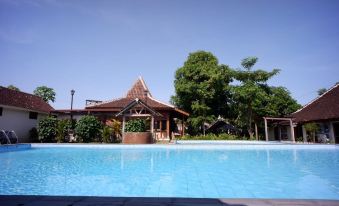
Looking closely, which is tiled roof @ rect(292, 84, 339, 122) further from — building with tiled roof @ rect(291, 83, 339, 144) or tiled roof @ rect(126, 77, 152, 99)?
tiled roof @ rect(126, 77, 152, 99)

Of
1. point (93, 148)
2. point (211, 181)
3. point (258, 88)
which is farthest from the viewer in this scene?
point (258, 88)

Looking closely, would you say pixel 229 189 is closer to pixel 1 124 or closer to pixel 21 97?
pixel 1 124

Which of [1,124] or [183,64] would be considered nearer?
[1,124]

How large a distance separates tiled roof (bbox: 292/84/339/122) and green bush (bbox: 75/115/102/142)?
63.0ft

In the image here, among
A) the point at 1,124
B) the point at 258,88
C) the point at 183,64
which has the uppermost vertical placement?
the point at 183,64

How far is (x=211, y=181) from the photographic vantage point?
6398mm

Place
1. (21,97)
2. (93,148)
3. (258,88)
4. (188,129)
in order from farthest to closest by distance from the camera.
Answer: (188,129) → (258,88) → (21,97) → (93,148)

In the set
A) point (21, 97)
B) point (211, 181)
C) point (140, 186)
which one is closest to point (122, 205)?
point (140, 186)

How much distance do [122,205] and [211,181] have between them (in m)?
3.93

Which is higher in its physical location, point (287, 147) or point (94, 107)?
point (94, 107)

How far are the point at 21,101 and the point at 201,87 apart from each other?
728 inches

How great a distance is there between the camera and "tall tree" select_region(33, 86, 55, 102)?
51188 mm

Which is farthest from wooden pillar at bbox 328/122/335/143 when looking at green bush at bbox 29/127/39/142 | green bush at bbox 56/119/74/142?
green bush at bbox 29/127/39/142

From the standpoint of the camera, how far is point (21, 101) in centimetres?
2242
